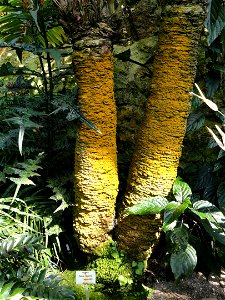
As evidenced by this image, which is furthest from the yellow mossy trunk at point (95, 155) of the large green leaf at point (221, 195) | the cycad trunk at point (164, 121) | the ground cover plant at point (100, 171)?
the large green leaf at point (221, 195)

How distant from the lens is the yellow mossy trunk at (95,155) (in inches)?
54.9

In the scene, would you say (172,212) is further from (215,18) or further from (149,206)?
(215,18)

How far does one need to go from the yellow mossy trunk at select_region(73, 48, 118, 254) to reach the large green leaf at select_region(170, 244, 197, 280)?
0.37m

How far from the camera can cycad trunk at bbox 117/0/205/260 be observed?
1.35m

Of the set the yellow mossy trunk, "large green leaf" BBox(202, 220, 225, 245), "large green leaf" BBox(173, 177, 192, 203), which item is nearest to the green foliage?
the yellow mossy trunk

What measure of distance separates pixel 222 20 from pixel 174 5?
0.74ft

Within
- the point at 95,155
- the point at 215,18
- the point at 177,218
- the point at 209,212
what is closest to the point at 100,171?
the point at 95,155

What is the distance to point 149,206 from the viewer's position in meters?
1.42

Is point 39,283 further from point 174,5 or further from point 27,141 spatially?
point 174,5

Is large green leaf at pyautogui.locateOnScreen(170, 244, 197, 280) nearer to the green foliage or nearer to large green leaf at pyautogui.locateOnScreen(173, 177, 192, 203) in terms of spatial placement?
large green leaf at pyautogui.locateOnScreen(173, 177, 192, 203)

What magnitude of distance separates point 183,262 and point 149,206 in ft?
0.91

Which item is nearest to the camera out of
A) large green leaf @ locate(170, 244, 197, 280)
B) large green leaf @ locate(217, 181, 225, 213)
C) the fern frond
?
A: the fern frond

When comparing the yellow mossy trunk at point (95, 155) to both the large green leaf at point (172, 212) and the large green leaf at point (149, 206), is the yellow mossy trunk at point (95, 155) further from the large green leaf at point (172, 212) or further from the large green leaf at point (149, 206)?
the large green leaf at point (172, 212)

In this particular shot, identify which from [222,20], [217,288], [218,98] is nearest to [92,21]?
[222,20]
